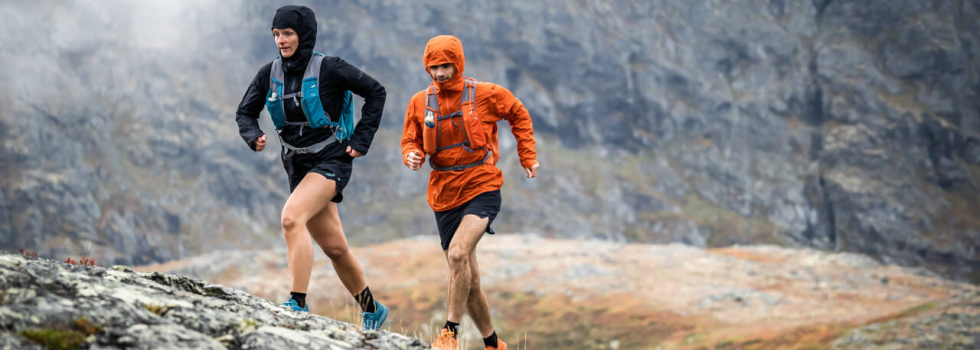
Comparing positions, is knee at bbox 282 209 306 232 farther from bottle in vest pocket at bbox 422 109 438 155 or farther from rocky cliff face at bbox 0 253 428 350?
bottle in vest pocket at bbox 422 109 438 155

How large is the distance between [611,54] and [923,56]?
119ft

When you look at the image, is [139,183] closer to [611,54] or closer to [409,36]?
[409,36]

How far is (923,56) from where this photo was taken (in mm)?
94875

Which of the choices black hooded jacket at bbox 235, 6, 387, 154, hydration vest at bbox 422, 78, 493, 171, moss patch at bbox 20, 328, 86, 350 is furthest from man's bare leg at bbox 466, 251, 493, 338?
moss patch at bbox 20, 328, 86, 350

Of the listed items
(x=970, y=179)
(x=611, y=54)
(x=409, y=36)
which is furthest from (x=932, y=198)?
(x=409, y=36)

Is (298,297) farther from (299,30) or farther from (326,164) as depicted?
(299,30)

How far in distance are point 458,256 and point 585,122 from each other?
297 feet

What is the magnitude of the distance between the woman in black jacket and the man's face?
0.50m

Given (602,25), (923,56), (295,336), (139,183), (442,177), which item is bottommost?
(295,336)

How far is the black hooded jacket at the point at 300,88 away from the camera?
681 centimetres

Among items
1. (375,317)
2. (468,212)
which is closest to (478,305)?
(468,212)

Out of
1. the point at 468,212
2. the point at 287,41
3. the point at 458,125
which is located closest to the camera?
the point at 287,41

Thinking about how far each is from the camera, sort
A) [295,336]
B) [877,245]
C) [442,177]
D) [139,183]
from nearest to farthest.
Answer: [295,336] < [442,177] < [139,183] < [877,245]

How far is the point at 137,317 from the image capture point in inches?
174
